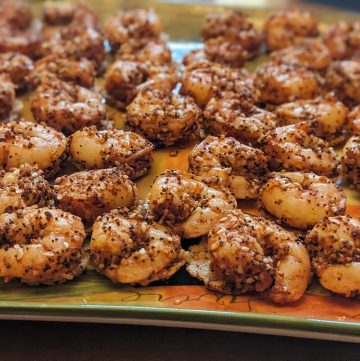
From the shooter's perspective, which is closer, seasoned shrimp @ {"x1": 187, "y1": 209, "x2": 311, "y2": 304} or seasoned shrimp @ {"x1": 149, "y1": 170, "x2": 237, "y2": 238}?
seasoned shrimp @ {"x1": 187, "y1": 209, "x2": 311, "y2": 304}

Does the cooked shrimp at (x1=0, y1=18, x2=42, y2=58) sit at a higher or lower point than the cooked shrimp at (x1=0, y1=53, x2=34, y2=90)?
higher

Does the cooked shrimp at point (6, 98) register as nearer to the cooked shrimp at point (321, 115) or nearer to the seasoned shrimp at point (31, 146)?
the seasoned shrimp at point (31, 146)

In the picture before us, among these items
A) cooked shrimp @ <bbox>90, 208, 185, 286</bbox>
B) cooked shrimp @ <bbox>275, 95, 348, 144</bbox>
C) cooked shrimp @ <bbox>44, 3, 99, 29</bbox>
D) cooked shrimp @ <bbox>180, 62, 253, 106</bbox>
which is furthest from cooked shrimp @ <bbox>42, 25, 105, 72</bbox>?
cooked shrimp @ <bbox>90, 208, 185, 286</bbox>

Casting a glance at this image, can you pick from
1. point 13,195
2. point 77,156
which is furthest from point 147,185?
point 13,195

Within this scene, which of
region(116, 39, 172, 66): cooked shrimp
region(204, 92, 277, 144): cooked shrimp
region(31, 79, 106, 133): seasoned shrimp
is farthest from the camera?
region(116, 39, 172, 66): cooked shrimp

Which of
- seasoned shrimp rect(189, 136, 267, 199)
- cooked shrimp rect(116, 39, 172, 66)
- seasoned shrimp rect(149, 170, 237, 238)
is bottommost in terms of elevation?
seasoned shrimp rect(149, 170, 237, 238)

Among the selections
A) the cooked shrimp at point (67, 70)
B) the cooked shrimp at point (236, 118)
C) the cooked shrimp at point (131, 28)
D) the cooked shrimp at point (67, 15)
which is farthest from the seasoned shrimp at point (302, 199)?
the cooked shrimp at point (67, 15)

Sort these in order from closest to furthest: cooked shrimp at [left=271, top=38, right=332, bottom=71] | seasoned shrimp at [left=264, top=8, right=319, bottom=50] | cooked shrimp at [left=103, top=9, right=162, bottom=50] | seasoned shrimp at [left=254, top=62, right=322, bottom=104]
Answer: seasoned shrimp at [left=254, top=62, right=322, bottom=104], cooked shrimp at [left=271, top=38, right=332, bottom=71], cooked shrimp at [left=103, top=9, right=162, bottom=50], seasoned shrimp at [left=264, top=8, right=319, bottom=50]

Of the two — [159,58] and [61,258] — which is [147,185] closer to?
[61,258]

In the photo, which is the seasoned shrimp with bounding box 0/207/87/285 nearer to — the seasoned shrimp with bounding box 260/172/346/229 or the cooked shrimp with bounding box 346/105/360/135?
the seasoned shrimp with bounding box 260/172/346/229
